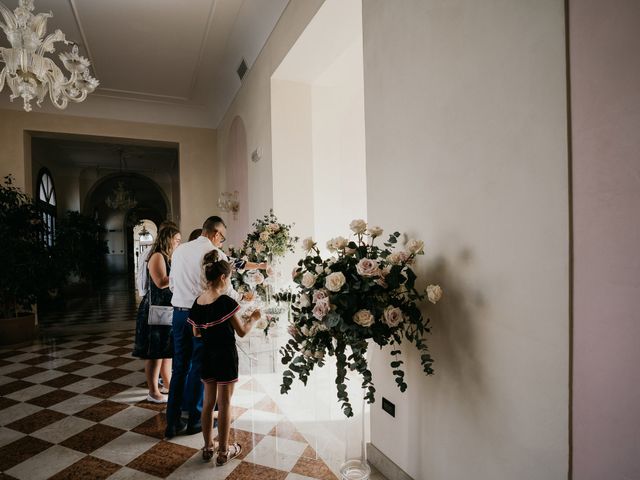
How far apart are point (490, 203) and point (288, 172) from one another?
12.3 ft

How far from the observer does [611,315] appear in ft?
4.25

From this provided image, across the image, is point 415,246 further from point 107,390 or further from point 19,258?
point 19,258

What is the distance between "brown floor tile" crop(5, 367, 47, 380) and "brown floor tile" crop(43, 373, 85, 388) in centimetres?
47

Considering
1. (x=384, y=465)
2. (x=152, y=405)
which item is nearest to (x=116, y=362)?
(x=152, y=405)

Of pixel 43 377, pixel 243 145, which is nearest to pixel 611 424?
pixel 43 377

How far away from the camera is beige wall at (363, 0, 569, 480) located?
4.91ft

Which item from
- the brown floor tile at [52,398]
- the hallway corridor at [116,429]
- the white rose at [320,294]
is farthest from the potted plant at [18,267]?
the white rose at [320,294]

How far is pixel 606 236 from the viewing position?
51.4 inches

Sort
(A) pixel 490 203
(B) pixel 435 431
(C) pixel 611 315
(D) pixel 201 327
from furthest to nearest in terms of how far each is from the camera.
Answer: (D) pixel 201 327 → (B) pixel 435 431 → (A) pixel 490 203 → (C) pixel 611 315

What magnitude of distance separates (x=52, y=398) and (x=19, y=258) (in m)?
3.52

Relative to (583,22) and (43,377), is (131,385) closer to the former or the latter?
(43,377)

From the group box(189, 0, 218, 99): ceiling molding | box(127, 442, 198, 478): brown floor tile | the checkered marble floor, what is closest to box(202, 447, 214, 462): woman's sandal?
the checkered marble floor

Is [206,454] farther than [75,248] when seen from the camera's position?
No

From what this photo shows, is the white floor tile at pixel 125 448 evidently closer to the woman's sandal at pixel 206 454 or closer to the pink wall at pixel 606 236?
the woman's sandal at pixel 206 454
